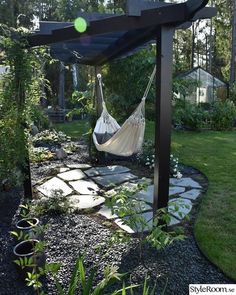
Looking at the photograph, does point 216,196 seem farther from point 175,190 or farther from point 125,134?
point 125,134

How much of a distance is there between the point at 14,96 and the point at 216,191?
233 cm

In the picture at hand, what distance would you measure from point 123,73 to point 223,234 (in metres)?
3.97

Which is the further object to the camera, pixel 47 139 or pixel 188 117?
pixel 188 117

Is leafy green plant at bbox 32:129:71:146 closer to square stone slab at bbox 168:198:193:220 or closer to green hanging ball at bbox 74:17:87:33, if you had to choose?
square stone slab at bbox 168:198:193:220

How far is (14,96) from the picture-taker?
274 centimetres

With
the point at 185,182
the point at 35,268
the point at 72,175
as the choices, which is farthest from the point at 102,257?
the point at 72,175

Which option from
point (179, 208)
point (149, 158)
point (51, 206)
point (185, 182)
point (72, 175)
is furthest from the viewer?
point (149, 158)

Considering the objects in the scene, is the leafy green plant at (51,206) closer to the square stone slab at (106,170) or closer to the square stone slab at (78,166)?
the square stone slab at (106,170)

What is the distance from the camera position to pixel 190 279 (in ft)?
6.38

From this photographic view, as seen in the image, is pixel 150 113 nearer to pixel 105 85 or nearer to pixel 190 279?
pixel 105 85

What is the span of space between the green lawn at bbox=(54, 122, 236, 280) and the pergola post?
0.50 m

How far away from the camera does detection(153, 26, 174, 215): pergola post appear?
7.13 feet

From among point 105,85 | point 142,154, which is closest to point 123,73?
point 105,85

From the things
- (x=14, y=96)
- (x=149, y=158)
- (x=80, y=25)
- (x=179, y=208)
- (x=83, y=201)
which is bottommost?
(x=83, y=201)
